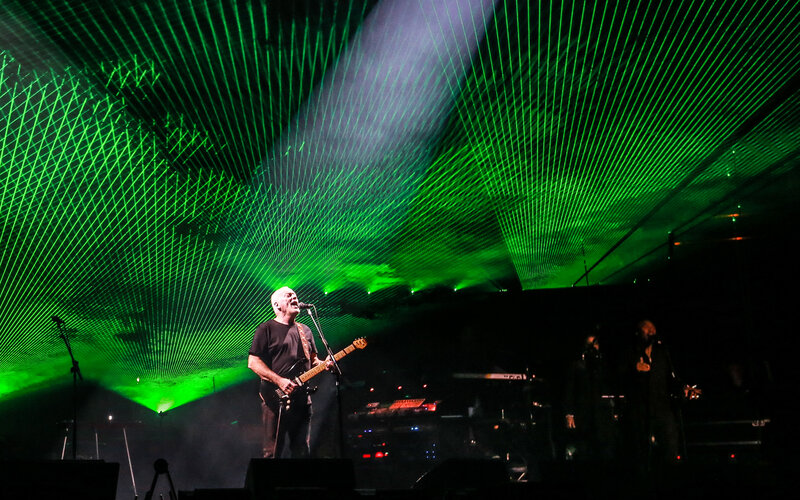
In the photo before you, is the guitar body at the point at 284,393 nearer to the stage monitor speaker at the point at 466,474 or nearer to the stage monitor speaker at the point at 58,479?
the stage monitor speaker at the point at 466,474

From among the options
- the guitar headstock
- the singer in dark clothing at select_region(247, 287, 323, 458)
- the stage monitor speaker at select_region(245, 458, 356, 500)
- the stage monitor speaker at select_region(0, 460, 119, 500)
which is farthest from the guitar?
the guitar headstock

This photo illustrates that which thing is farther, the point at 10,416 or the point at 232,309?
the point at 10,416

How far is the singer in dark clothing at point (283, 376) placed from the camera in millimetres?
5684

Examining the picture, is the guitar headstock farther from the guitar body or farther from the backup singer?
the guitar body

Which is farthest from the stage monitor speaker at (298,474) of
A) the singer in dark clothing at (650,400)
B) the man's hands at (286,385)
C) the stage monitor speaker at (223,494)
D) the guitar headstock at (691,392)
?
the guitar headstock at (691,392)

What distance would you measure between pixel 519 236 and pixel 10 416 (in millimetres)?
10172

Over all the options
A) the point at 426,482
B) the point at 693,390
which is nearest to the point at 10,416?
the point at 426,482

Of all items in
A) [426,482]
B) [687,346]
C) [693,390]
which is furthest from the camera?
[687,346]

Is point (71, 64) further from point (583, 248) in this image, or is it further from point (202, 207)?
point (583, 248)

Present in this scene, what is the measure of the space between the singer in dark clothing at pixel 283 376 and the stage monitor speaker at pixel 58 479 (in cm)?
211

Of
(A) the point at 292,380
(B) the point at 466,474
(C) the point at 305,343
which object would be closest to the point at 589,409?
(B) the point at 466,474

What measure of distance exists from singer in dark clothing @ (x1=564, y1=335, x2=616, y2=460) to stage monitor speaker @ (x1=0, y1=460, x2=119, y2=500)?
21.4ft

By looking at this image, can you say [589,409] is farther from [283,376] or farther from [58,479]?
[58,479]

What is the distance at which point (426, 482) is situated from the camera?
4.70m
